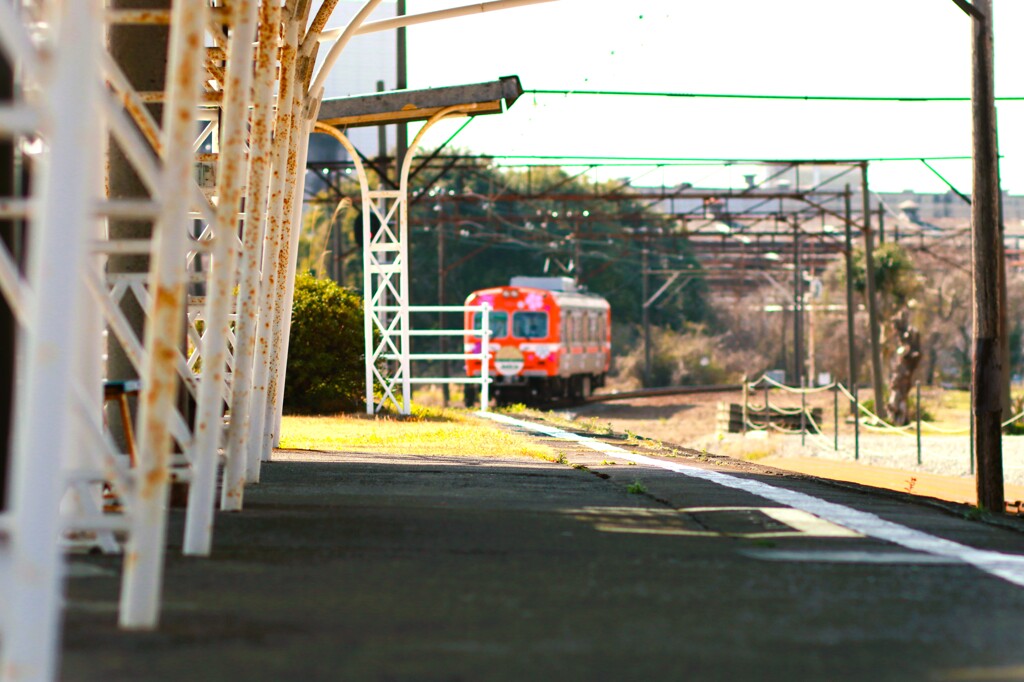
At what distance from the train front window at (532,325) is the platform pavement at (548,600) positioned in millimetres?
26909

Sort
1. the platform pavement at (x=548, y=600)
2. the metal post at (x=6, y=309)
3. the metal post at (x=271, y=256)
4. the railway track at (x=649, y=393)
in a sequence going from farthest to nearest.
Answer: the railway track at (x=649, y=393)
the metal post at (x=271, y=256)
the metal post at (x=6, y=309)
the platform pavement at (x=548, y=600)

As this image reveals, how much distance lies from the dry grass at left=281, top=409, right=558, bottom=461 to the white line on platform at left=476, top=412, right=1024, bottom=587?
176 centimetres

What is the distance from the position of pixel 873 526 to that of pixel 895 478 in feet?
40.6

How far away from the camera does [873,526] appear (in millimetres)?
6617

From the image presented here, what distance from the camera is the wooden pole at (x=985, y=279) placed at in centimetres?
1216

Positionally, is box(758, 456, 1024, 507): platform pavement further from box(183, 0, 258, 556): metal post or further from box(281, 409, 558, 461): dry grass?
box(183, 0, 258, 556): metal post

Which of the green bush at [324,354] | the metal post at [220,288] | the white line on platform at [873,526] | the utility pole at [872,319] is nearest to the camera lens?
the metal post at [220,288]

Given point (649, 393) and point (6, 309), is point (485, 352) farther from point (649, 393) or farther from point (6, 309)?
point (649, 393)

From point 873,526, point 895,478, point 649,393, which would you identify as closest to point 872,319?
point 649,393

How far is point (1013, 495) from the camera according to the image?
53.5ft

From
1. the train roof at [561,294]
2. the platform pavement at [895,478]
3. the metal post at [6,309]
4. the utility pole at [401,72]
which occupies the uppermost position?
the utility pole at [401,72]

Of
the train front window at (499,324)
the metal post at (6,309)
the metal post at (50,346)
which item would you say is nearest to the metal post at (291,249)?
the metal post at (6,309)

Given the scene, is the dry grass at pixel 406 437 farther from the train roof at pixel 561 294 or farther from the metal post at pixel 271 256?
the train roof at pixel 561 294

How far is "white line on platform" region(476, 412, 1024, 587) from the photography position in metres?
5.40
